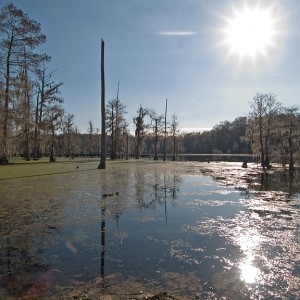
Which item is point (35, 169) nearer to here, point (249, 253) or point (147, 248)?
point (147, 248)

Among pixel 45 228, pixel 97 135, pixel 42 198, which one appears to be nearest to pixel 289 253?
pixel 45 228

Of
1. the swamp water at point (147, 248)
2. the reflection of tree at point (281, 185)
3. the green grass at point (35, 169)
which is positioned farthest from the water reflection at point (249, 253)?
the green grass at point (35, 169)

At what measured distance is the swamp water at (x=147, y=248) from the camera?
14.1 feet

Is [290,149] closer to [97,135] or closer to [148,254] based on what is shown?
[148,254]

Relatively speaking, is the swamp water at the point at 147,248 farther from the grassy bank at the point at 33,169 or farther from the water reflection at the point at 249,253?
the grassy bank at the point at 33,169

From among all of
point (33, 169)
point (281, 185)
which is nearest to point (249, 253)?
point (281, 185)

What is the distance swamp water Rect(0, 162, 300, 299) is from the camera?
169 inches

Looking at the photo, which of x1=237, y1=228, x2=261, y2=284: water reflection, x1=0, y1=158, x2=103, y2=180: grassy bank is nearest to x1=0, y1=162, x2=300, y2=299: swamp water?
x1=237, y1=228, x2=261, y2=284: water reflection

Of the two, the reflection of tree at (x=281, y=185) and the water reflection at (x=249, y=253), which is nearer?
the water reflection at (x=249, y=253)

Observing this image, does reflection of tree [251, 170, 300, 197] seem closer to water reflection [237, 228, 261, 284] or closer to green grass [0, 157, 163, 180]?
water reflection [237, 228, 261, 284]

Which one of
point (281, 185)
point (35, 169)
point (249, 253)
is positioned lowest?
point (281, 185)

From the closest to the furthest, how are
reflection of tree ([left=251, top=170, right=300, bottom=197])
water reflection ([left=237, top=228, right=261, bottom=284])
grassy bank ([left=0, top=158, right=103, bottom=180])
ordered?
water reflection ([left=237, top=228, right=261, bottom=284])
reflection of tree ([left=251, top=170, right=300, bottom=197])
grassy bank ([left=0, top=158, right=103, bottom=180])

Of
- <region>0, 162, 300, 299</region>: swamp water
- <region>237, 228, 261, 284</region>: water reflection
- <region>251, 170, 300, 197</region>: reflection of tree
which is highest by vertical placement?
<region>0, 162, 300, 299</region>: swamp water

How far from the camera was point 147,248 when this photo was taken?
5.96m
